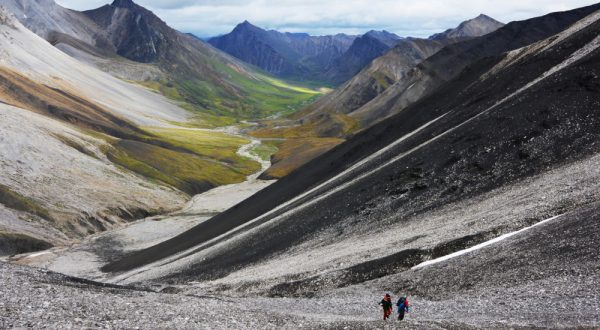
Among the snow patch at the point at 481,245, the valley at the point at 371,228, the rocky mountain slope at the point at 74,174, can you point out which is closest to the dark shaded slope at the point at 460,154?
the valley at the point at 371,228

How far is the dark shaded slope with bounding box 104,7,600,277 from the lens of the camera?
50.6 metres

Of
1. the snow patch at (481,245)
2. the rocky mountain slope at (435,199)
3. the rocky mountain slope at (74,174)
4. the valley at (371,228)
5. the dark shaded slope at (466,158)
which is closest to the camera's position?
the valley at (371,228)

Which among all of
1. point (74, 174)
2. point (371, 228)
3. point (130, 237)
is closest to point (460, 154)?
point (371, 228)

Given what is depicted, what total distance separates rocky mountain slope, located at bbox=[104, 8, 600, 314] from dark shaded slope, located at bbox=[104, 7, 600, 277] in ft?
0.70

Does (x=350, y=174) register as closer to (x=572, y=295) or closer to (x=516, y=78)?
(x=516, y=78)

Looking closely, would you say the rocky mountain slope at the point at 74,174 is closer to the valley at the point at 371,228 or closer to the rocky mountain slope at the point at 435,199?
the valley at the point at 371,228

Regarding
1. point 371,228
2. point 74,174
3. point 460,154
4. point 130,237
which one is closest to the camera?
point 371,228

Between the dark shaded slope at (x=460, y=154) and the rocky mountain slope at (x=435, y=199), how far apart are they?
0.21 metres

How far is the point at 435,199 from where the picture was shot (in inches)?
2016

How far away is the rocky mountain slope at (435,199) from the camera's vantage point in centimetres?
3788

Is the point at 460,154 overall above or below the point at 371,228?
above

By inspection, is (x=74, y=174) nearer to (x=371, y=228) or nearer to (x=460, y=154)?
(x=371, y=228)

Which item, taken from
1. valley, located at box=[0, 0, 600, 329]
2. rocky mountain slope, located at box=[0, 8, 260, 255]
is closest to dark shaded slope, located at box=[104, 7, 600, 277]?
valley, located at box=[0, 0, 600, 329]

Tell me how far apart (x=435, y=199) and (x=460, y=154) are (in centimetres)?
941
